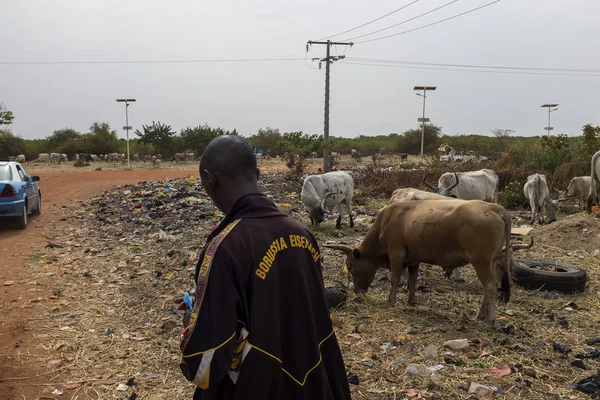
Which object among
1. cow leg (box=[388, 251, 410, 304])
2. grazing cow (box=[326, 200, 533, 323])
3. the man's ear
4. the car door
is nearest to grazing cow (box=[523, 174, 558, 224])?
grazing cow (box=[326, 200, 533, 323])

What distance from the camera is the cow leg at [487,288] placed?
5559mm

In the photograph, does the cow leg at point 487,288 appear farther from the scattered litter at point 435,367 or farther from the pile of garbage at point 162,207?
the pile of garbage at point 162,207

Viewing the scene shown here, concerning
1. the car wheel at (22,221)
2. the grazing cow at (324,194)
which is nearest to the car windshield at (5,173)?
the car wheel at (22,221)

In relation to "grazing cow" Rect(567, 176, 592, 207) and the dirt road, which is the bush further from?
the dirt road

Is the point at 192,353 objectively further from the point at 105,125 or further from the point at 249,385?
the point at 105,125

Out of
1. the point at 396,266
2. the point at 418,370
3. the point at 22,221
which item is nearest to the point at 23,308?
the point at 396,266

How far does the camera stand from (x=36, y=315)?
6.13 metres

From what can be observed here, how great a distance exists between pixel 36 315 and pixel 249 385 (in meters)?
5.32

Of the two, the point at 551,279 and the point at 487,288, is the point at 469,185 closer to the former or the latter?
the point at 551,279

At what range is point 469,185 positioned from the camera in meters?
12.3

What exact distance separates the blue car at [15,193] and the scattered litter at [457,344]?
9.92 metres

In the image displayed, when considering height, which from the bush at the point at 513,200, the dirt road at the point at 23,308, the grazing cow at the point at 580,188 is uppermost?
the grazing cow at the point at 580,188

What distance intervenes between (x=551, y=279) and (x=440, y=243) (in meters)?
2.22

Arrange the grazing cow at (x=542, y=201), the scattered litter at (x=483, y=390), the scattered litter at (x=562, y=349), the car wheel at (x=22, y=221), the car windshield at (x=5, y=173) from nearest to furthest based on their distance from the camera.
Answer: the scattered litter at (x=483, y=390) → the scattered litter at (x=562, y=349) → the car windshield at (x=5, y=173) → the car wheel at (x=22, y=221) → the grazing cow at (x=542, y=201)
